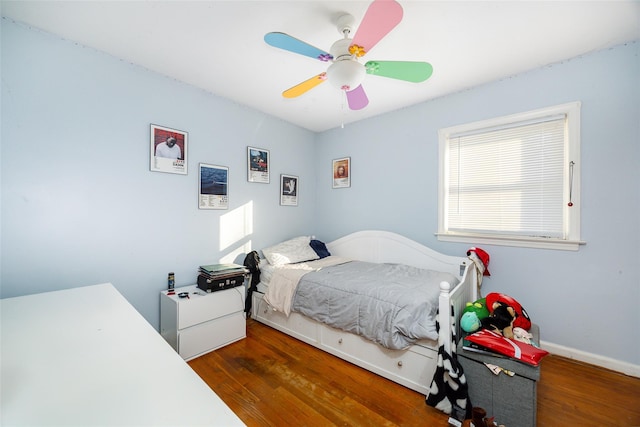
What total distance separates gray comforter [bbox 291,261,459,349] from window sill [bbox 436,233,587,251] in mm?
455

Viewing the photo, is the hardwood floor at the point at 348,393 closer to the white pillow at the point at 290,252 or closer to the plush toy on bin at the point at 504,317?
the plush toy on bin at the point at 504,317

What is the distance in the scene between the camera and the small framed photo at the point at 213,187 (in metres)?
2.60

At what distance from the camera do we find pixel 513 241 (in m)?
2.37

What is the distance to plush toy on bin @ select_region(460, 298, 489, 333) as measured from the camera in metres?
1.69

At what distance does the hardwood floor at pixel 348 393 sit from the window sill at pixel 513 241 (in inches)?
36.8

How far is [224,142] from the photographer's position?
2791mm

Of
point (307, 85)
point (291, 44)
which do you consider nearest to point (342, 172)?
point (307, 85)

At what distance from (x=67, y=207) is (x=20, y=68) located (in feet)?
3.11

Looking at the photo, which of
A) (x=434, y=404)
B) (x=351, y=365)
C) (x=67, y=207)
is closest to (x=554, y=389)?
(x=434, y=404)

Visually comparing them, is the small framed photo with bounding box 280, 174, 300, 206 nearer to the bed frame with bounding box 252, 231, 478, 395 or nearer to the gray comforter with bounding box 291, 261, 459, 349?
the bed frame with bounding box 252, 231, 478, 395

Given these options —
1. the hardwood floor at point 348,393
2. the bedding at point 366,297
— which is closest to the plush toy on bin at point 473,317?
the bedding at point 366,297

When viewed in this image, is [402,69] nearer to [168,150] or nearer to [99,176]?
[168,150]

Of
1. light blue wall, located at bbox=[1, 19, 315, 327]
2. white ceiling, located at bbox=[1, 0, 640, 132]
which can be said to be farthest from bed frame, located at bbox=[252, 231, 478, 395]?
white ceiling, located at bbox=[1, 0, 640, 132]

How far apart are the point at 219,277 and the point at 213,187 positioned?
37.2 inches
